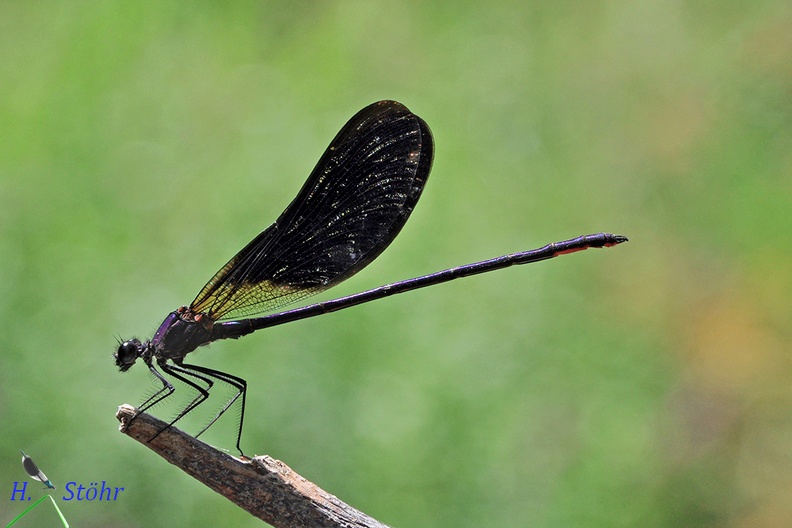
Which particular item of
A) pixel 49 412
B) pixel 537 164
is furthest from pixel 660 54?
pixel 49 412

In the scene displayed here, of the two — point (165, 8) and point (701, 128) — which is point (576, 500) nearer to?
point (701, 128)

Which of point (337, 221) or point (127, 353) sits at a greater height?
point (337, 221)

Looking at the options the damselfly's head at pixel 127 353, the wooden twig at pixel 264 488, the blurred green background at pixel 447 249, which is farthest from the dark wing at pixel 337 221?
the blurred green background at pixel 447 249

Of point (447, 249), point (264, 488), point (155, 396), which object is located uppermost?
point (447, 249)

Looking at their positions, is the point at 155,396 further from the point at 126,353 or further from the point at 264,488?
the point at 264,488

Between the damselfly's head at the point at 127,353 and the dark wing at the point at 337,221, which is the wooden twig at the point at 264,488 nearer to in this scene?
the damselfly's head at the point at 127,353

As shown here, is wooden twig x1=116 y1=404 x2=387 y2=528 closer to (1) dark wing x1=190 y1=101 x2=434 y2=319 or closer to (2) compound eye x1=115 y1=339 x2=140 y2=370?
(2) compound eye x1=115 y1=339 x2=140 y2=370

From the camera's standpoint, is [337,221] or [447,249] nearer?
[337,221]

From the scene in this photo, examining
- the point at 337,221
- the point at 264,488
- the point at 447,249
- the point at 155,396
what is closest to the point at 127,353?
the point at 155,396
